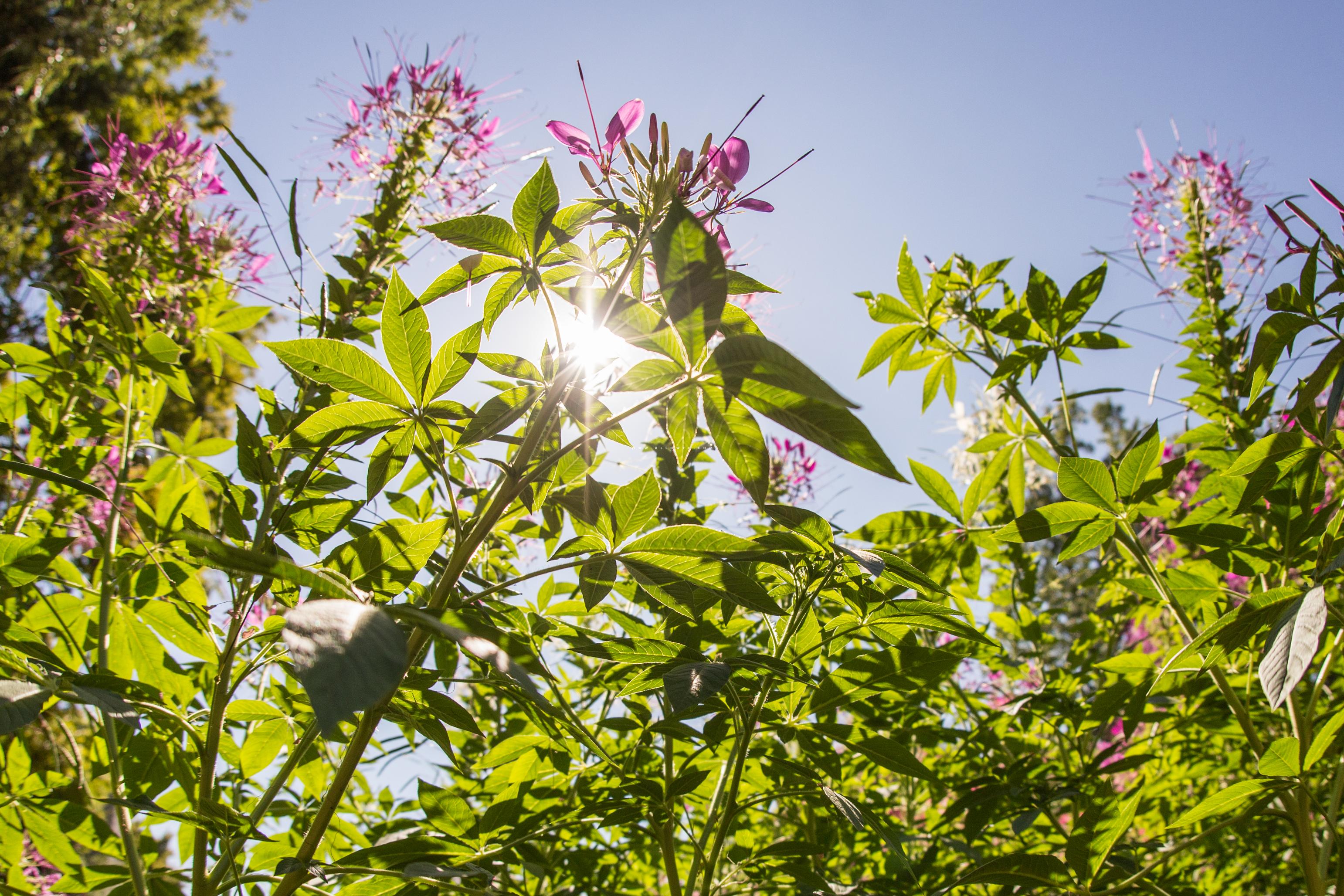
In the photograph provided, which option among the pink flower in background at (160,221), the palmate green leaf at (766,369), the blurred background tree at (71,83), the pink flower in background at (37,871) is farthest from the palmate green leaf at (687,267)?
the blurred background tree at (71,83)

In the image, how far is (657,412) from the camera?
63.2 inches

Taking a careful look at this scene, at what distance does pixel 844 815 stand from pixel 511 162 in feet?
4.45

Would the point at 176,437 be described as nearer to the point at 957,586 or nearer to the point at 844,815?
the point at 844,815

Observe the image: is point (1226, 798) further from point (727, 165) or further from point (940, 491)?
point (727, 165)

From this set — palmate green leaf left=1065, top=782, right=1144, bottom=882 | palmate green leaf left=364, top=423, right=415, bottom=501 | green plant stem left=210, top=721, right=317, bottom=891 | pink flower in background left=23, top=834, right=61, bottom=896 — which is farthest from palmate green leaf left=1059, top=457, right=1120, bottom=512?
pink flower in background left=23, top=834, right=61, bottom=896

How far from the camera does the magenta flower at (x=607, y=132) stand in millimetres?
799

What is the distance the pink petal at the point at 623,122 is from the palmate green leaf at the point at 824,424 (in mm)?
350

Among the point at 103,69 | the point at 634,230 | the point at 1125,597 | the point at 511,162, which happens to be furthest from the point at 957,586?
the point at 103,69

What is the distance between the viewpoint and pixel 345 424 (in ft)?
2.46

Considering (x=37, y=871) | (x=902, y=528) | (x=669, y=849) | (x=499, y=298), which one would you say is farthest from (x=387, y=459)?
(x=37, y=871)

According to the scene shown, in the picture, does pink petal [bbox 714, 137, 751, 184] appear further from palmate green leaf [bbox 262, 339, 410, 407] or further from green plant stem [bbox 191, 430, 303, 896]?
green plant stem [bbox 191, 430, 303, 896]

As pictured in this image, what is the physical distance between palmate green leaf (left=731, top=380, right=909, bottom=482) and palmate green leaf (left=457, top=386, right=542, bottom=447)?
0.81ft

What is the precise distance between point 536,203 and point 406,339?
0.62ft

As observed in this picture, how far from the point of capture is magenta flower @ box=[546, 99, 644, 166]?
80cm
